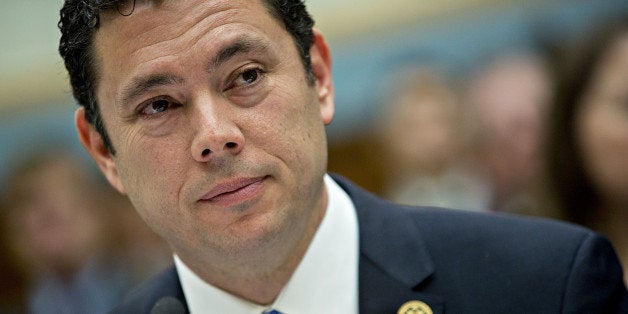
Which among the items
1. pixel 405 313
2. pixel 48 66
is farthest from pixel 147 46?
pixel 48 66

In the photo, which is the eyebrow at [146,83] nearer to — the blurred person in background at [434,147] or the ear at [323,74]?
the ear at [323,74]

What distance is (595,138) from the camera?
3510 millimetres

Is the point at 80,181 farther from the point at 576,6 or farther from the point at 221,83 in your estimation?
the point at 221,83

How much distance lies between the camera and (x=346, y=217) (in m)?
3.07

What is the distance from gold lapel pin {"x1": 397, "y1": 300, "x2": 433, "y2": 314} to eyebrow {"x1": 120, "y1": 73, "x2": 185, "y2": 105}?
95 cm

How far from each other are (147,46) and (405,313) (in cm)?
111

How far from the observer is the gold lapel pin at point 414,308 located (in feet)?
9.08

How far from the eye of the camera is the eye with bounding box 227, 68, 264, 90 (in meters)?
2.74

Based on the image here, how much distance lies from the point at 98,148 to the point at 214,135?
0.76 m

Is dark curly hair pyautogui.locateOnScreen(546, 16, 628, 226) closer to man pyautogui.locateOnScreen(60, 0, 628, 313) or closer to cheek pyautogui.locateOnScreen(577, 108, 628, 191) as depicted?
cheek pyautogui.locateOnScreen(577, 108, 628, 191)

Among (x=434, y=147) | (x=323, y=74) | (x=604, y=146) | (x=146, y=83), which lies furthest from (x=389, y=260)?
(x=434, y=147)

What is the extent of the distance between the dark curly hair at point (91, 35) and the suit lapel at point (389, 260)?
511 millimetres

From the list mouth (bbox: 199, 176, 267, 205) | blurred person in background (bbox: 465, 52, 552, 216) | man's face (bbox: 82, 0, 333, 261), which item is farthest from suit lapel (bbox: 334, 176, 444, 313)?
blurred person in background (bbox: 465, 52, 552, 216)

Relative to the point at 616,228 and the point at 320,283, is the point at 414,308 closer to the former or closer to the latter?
the point at 320,283
